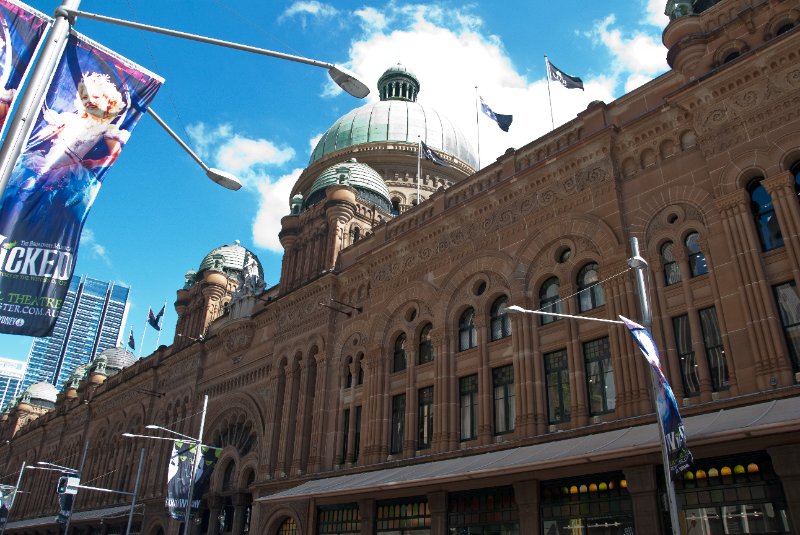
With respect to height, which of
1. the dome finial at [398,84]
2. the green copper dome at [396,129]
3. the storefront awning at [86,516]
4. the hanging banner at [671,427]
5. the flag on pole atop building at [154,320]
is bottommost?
the hanging banner at [671,427]

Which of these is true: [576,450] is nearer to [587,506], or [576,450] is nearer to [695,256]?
[587,506]

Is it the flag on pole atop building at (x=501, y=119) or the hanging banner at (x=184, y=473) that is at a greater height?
the flag on pole atop building at (x=501, y=119)

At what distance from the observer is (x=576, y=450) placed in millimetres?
19031

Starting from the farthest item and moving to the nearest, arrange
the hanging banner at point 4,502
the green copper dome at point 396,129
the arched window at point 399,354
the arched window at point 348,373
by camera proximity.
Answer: the green copper dome at point 396,129 < the hanging banner at point 4,502 < the arched window at point 348,373 < the arched window at point 399,354

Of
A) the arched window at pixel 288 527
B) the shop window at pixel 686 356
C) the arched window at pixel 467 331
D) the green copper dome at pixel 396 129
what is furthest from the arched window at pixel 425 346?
the green copper dome at pixel 396 129

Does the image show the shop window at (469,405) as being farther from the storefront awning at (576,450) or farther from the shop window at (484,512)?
the shop window at (484,512)

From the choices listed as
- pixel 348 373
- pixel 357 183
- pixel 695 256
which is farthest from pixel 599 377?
pixel 357 183

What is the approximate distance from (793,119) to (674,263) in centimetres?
530

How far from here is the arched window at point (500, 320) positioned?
2603 centimetres

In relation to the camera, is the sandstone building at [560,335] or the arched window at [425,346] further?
the arched window at [425,346]

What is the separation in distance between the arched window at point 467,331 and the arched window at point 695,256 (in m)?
9.12

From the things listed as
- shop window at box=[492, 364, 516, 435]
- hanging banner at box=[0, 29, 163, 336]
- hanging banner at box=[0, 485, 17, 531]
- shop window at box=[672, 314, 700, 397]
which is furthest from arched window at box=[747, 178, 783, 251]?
hanging banner at box=[0, 485, 17, 531]

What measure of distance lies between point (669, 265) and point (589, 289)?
292 centimetres

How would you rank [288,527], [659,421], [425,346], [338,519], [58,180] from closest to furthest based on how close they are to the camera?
[58,180], [659,421], [338,519], [425,346], [288,527]
